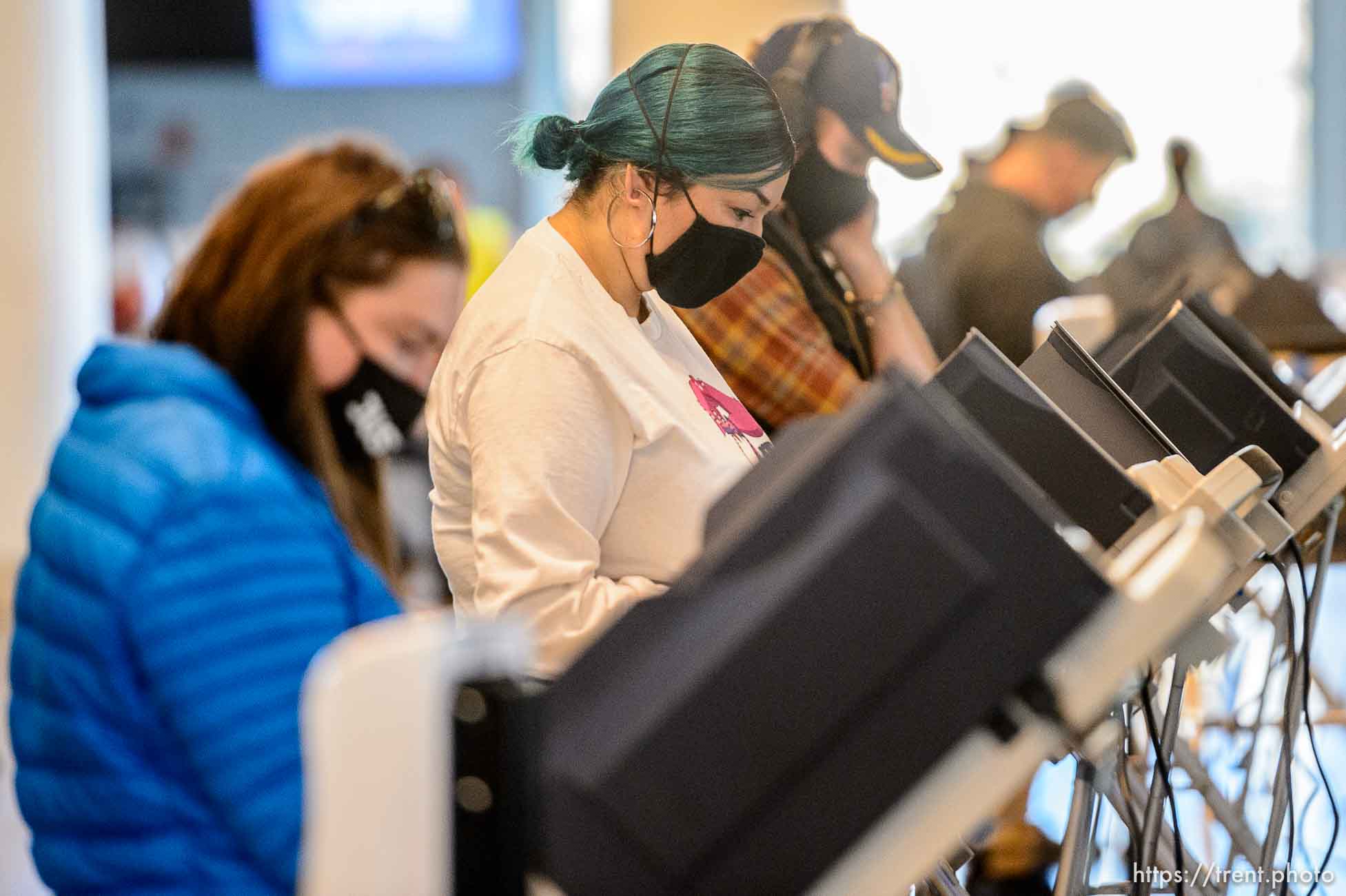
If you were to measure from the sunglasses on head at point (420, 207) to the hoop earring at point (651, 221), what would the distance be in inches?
5.1

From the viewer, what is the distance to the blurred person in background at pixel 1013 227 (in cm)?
198

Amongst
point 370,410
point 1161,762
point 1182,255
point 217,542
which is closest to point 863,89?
point 370,410

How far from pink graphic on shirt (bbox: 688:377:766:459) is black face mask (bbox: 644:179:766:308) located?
0.23ft

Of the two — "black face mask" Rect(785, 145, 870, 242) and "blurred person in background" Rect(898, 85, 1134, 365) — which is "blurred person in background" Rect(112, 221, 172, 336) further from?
"black face mask" Rect(785, 145, 870, 242)

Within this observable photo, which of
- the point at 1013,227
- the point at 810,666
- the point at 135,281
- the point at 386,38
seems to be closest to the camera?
the point at 810,666

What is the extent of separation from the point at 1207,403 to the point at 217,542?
1165 millimetres

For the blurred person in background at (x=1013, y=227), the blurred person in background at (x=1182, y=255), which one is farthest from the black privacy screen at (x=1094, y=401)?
the blurred person in background at (x=1182, y=255)

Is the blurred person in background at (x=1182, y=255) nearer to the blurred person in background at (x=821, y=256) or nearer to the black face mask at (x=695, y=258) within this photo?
the blurred person in background at (x=821, y=256)

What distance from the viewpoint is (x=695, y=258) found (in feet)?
4.27

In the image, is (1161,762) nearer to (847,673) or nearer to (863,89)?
(863,89)

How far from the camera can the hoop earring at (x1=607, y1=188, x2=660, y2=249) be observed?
1269mm

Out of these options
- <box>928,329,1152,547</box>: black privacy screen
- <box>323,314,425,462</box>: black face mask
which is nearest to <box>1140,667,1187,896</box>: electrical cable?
<box>928,329,1152,547</box>: black privacy screen

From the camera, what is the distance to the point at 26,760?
45.1 inches

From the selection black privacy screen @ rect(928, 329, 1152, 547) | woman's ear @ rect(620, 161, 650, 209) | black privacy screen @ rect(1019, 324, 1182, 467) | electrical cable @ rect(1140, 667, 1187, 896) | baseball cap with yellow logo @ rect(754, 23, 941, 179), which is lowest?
electrical cable @ rect(1140, 667, 1187, 896)
